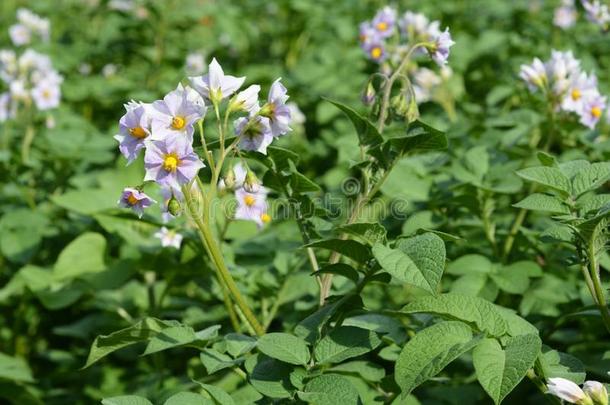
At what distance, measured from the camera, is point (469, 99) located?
11.7 ft

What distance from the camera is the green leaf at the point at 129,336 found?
1.44m

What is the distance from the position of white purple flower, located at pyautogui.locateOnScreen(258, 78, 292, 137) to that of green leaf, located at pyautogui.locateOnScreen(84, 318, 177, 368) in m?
0.43

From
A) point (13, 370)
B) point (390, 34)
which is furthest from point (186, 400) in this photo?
point (390, 34)

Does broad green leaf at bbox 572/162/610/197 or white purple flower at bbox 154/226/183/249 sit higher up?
broad green leaf at bbox 572/162/610/197

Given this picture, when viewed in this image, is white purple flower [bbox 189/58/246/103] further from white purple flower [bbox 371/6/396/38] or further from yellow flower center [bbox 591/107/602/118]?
white purple flower [bbox 371/6/396/38]

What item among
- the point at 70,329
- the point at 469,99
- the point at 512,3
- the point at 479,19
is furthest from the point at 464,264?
the point at 512,3

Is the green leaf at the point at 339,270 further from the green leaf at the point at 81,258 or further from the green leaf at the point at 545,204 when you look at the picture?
the green leaf at the point at 81,258

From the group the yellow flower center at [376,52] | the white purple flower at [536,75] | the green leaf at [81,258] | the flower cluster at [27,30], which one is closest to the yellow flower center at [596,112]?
the white purple flower at [536,75]

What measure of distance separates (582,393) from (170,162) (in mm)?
774

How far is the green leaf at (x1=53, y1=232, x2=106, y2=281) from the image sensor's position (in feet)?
7.49

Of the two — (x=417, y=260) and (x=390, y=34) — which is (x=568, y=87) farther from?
(x=417, y=260)

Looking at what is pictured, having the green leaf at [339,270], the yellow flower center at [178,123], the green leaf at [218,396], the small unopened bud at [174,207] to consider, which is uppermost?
the yellow flower center at [178,123]

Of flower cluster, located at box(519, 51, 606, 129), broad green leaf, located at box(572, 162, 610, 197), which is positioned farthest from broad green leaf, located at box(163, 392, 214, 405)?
flower cluster, located at box(519, 51, 606, 129)

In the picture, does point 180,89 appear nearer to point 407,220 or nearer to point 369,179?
point 369,179
